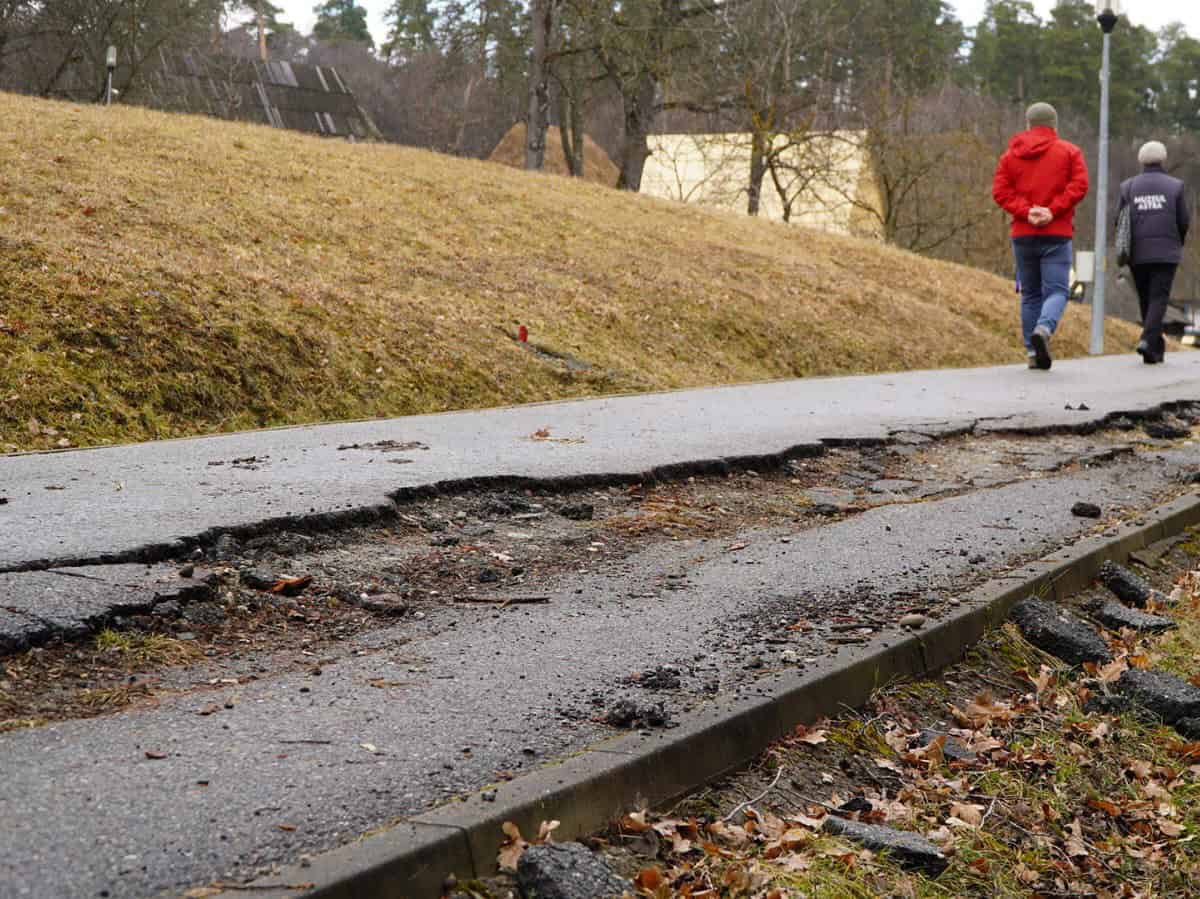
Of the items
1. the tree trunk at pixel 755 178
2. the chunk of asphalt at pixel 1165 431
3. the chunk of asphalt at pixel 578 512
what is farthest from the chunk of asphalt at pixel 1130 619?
the tree trunk at pixel 755 178

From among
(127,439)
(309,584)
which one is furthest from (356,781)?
(127,439)

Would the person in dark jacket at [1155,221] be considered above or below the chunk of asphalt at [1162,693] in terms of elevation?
above

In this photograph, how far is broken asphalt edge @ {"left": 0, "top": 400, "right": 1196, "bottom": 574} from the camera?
4758 mm

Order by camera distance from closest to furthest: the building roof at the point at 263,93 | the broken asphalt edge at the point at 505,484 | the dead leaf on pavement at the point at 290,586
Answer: the dead leaf on pavement at the point at 290,586 < the broken asphalt edge at the point at 505,484 < the building roof at the point at 263,93

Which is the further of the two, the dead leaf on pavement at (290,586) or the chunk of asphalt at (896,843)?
the dead leaf on pavement at (290,586)

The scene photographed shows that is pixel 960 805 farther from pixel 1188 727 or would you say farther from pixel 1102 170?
pixel 1102 170

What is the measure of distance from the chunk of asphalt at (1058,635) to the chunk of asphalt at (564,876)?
8.36 ft

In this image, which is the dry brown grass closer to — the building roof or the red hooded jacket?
the building roof

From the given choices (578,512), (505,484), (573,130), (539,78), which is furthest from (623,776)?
(573,130)

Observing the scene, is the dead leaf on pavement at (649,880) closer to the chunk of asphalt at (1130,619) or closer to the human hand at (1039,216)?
the chunk of asphalt at (1130,619)

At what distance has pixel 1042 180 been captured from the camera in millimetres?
13500

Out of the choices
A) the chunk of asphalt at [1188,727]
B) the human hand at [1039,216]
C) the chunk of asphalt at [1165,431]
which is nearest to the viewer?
the chunk of asphalt at [1188,727]

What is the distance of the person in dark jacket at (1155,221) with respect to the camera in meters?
15.1

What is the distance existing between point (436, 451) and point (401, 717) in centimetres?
409
